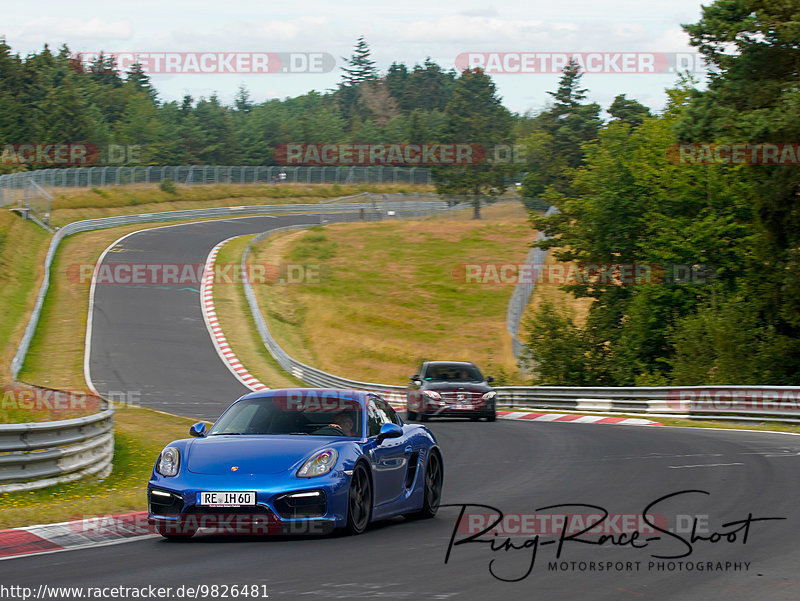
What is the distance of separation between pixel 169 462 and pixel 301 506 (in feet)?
4.02

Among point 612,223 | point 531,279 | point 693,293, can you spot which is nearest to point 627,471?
point 693,293

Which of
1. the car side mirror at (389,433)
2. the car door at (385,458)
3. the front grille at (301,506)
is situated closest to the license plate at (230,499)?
the front grille at (301,506)

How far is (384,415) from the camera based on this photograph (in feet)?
35.9

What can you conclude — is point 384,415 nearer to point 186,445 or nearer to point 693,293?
point 186,445

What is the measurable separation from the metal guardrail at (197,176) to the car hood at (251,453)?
169 feet

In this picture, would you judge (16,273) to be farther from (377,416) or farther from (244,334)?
(377,416)

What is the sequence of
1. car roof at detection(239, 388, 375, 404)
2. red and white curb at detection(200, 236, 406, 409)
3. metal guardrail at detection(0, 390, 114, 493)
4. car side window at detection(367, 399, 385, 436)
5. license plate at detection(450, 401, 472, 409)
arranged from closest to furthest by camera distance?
car side window at detection(367, 399, 385, 436)
car roof at detection(239, 388, 375, 404)
metal guardrail at detection(0, 390, 114, 493)
license plate at detection(450, 401, 472, 409)
red and white curb at detection(200, 236, 406, 409)

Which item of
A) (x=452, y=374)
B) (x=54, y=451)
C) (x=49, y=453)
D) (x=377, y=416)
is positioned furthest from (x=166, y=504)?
(x=452, y=374)

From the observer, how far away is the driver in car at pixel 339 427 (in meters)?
10.0

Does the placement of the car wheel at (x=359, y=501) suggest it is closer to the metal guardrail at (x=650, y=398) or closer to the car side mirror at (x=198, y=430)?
the car side mirror at (x=198, y=430)

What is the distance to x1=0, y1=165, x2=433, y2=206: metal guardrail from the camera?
63.9 meters

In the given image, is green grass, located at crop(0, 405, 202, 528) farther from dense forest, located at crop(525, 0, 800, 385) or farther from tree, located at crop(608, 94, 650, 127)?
tree, located at crop(608, 94, 650, 127)

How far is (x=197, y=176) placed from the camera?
9094cm

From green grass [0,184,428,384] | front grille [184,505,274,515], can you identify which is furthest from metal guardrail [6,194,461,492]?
green grass [0,184,428,384]
